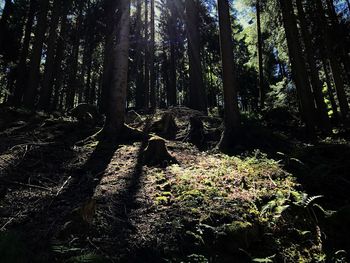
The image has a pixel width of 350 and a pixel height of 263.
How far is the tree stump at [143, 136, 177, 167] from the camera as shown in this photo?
732 cm

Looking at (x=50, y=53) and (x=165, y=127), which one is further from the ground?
(x=50, y=53)

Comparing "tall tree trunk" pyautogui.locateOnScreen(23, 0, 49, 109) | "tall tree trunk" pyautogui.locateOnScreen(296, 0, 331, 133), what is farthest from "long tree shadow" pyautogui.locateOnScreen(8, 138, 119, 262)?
"tall tree trunk" pyautogui.locateOnScreen(296, 0, 331, 133)

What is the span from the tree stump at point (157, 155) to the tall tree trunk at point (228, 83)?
237cm

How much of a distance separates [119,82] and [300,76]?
762 cm

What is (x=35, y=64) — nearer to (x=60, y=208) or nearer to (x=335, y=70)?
(x=60, y=208)

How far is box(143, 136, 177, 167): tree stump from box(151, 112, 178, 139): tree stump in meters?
2.63

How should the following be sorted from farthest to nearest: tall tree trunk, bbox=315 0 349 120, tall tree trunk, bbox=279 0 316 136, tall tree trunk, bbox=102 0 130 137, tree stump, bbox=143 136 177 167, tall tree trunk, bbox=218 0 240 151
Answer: tall tree trunk, bbox=315 0 349 120, tall tree trunk, bbox=279 0 316 136, tall tree trunk, bbox=218 0 240 151, tall tree trunk, bbox=102 0 130 137, tree stump, bbox=143 136 177 167

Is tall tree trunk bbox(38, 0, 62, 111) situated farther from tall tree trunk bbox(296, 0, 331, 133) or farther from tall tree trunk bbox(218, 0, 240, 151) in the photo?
tall tree trunk bbox(296, 0, 331, 133)

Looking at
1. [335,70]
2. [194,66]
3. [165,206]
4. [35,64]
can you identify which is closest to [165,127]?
[194,66]

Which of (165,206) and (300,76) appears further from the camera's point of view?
(300,76)

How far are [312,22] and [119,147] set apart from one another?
14.1 metres

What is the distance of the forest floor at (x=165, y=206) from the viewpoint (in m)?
3.96

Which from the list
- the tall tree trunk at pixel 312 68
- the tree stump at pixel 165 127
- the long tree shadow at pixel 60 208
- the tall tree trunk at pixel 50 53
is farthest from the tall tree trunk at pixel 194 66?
the long tree shadow at pixel 60 208

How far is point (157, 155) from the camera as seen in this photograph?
753 cm
